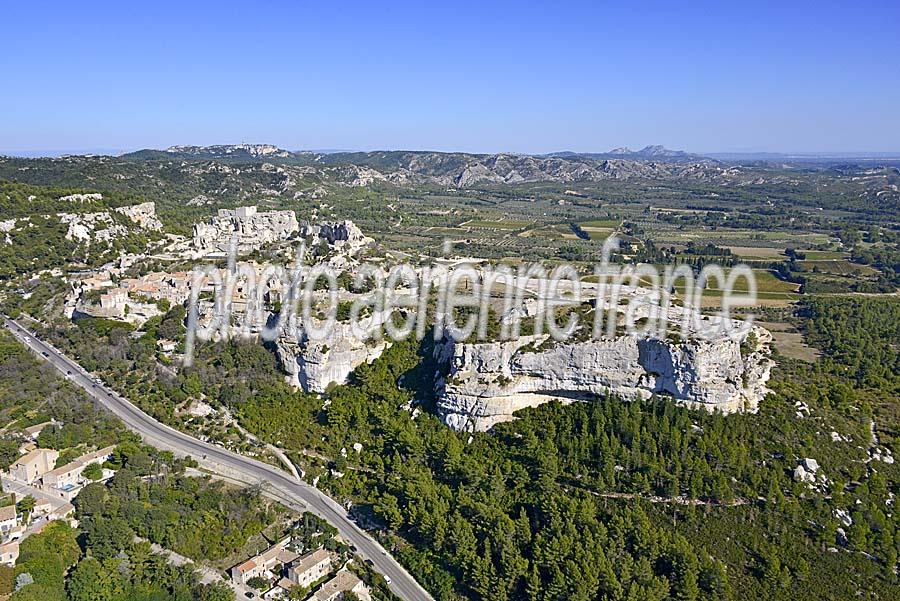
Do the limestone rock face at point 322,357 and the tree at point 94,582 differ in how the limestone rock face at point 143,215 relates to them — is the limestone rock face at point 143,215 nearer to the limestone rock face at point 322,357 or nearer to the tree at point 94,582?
the limestone rock face at point 322,357

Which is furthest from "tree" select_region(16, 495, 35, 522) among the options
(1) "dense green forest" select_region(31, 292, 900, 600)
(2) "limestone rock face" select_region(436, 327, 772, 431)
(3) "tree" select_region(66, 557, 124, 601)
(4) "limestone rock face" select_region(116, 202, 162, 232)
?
(4) "limestone rock face" select_region(116, 202, 162, 232)

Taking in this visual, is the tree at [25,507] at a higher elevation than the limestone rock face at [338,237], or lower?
lower

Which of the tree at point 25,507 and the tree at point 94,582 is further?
the tree at point 25,507

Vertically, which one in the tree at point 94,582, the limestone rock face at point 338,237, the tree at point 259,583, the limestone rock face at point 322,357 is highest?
the limestone rock face at point 338,237

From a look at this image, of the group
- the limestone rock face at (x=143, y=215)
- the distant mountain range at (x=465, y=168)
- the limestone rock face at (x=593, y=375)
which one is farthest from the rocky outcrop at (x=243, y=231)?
the distant mountain range at (x=465, y=168)

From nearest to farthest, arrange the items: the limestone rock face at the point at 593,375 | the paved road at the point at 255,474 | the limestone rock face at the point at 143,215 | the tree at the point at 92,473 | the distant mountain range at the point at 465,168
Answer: the paved road at the point at 255,474 → the limestone rock face at the point at 593,375 → the tree at the point at 92,473 → the limestone rock face at the point at 143,215 → the distant mountain range at the point at 465,168

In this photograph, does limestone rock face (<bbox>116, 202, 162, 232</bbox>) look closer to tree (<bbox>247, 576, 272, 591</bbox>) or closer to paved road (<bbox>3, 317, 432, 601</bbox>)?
paved road (<bbox>3, 317, 432, 601</bbox>)

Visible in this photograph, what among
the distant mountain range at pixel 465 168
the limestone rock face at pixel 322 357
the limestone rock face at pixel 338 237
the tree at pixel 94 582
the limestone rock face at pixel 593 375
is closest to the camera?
the tree at pixel 94 582

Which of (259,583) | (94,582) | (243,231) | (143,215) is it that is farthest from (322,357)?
(143,215)
